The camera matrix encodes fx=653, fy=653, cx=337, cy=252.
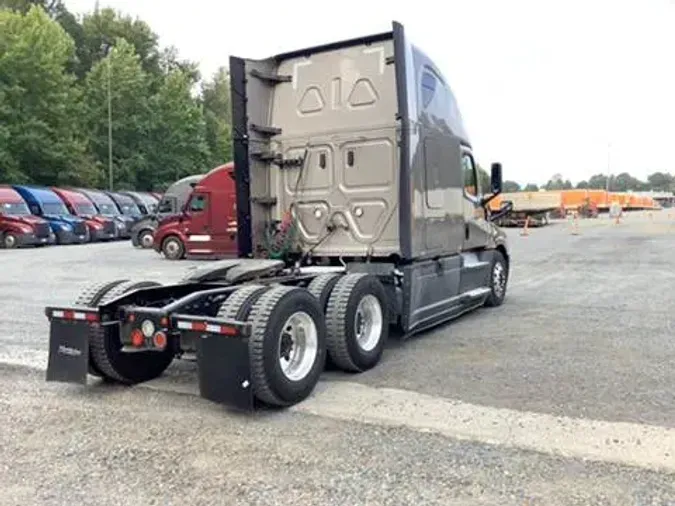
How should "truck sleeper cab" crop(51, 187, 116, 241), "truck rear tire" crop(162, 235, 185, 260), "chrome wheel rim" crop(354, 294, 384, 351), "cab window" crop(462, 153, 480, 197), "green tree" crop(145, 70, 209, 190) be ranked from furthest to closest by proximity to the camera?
"green tree" crop(145, 70, 209, 190) < "truck sleeper cab" crop(51, 187, 116, 241) < "truck rear tire" crop(162, 235, 185, 260) < "cab window" crop(462, 153, 480, 197) < "chrome wheel rim" crop(354, 294, 384, 351)

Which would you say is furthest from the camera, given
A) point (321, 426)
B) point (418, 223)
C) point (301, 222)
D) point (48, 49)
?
point (48, 49)

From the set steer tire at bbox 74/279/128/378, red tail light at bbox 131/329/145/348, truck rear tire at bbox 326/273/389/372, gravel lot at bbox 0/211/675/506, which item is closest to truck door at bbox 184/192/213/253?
gravel lot at bbox 0/211/675/506

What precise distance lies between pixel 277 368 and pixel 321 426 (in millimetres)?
540

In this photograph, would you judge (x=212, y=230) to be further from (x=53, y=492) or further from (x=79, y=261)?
(x=53, y=492)

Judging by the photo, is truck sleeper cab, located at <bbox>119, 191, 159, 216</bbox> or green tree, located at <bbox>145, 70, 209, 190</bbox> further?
green tree, located at <bbox>145, 70, 209, 190</bbox>

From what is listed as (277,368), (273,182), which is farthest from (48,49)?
(277,368)

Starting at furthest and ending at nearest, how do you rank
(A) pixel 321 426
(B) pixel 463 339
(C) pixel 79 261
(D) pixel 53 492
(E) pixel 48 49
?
1. (E) pixel 48 49
2. (C) pixel 79 261
3. (B) pixel 463 339
4. (A) pixel 321 426
5. (D) pixel 53 492

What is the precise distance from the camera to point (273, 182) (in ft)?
26.9

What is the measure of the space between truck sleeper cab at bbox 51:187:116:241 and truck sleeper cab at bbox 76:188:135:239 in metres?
0.38

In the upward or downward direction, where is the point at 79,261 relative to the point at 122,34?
downward

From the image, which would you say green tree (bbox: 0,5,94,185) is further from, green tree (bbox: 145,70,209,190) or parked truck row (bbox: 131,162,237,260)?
parked truck row (bbox: 131,162,237,260)

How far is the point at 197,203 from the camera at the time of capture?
62.0 ft

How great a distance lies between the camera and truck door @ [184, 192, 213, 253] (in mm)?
18703

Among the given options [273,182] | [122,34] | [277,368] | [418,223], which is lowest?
[277,368]
